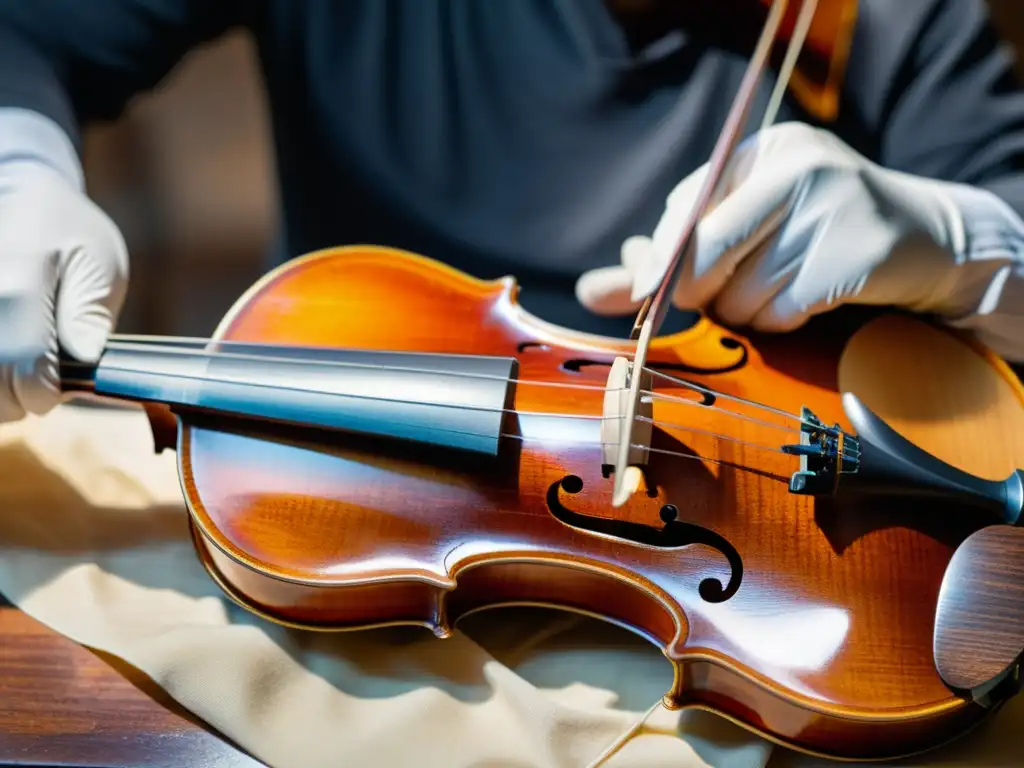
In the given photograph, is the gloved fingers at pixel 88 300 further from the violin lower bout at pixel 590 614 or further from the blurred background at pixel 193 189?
the blurred background at pixel 193 189

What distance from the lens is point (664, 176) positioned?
0.80 meters

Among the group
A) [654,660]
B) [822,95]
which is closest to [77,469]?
[654,660]

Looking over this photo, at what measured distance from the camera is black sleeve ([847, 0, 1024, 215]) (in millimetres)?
722

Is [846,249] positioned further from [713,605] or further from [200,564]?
[200,564]

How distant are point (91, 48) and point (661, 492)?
0.69 meters

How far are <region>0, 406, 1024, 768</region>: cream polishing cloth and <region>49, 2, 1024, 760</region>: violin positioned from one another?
0.03 m

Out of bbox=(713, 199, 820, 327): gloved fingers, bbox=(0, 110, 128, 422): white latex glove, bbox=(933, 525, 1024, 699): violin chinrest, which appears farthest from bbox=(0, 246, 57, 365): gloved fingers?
bbox=(933, 525, 1024, 699): violin chinrest

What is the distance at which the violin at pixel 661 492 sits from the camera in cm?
44

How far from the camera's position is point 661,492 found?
1.58 ft

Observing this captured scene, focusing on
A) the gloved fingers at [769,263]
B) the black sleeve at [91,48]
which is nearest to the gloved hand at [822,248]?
the gloved fingers at [769,263]

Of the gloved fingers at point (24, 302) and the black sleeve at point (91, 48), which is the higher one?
the black sleeve at point (91, 48)

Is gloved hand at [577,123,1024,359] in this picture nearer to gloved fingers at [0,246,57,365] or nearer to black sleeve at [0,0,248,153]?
gloved fingers at [0,246,57,365]

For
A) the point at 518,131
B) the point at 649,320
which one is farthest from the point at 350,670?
the point at 518,131

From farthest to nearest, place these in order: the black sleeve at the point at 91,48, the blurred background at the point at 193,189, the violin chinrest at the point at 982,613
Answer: the blurred background at the point at 193,189, the black sleeve at the point at 91,48, the violin chinrest at the point at 982,613
